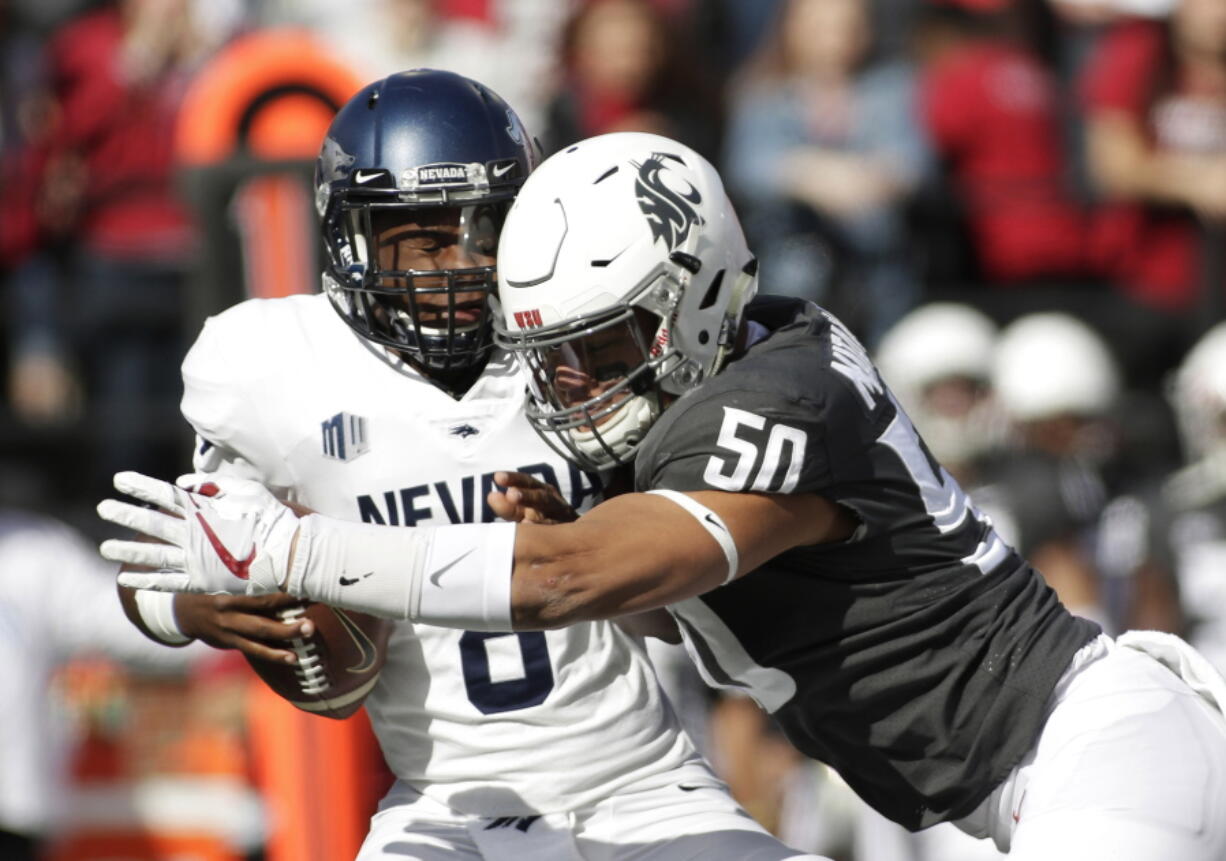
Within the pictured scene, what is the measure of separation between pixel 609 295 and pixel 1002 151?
A: 16.0ft

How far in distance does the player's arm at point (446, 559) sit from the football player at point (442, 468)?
55 centimetres

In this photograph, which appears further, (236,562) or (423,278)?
(423,278)

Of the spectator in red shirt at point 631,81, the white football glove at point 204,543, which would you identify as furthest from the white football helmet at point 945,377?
the white football glove at point 204,543

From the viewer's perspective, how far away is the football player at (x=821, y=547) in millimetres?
3119

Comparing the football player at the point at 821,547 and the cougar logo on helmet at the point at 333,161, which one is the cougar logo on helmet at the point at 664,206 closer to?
the football player at the point at 821,547

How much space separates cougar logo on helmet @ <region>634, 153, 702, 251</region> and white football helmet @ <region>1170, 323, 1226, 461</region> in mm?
4184

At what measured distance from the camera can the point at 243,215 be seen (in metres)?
5.20

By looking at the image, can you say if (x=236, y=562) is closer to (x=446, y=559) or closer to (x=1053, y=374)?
(x=446, y=559)

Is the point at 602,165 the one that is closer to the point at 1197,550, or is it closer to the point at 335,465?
the point at 335,465

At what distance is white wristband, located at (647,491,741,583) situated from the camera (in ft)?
9.93

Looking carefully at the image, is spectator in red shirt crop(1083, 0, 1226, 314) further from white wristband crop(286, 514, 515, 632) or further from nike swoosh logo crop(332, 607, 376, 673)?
white wristband crop(286, 514, 515, 632)

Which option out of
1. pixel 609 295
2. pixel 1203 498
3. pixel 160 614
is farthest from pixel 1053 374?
pixel 160 614

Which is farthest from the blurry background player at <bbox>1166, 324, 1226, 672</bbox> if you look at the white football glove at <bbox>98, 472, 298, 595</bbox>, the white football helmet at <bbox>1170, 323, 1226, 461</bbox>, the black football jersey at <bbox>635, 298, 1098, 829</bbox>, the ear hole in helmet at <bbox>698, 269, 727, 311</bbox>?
the white football glove at <bbox>98, 472, 298, 595</bbox>

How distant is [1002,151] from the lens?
25.7 feet
